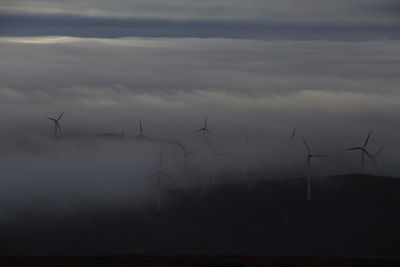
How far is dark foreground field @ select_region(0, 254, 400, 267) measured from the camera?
172375mm

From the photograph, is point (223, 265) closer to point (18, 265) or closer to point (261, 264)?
point (261, 264)

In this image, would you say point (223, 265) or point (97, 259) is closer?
point (223, 265)

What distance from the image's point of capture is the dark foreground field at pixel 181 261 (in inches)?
6786

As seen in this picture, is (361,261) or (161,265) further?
(361,261)

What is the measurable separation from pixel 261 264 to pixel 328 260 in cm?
1356

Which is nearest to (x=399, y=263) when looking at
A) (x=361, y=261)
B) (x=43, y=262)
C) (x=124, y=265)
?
(x=361, y=261)

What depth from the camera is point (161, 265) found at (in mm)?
168000

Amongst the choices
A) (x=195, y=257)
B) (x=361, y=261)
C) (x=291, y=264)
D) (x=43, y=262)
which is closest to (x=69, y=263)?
(x=43, y=262)

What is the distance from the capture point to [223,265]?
172375 mm

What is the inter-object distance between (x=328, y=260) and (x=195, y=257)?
24.4 meters

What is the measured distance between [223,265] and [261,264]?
21.3 ft

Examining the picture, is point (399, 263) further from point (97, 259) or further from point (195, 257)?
point (97, 259)

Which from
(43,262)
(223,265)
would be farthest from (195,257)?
(43,262)

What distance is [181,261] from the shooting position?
6914 inches
